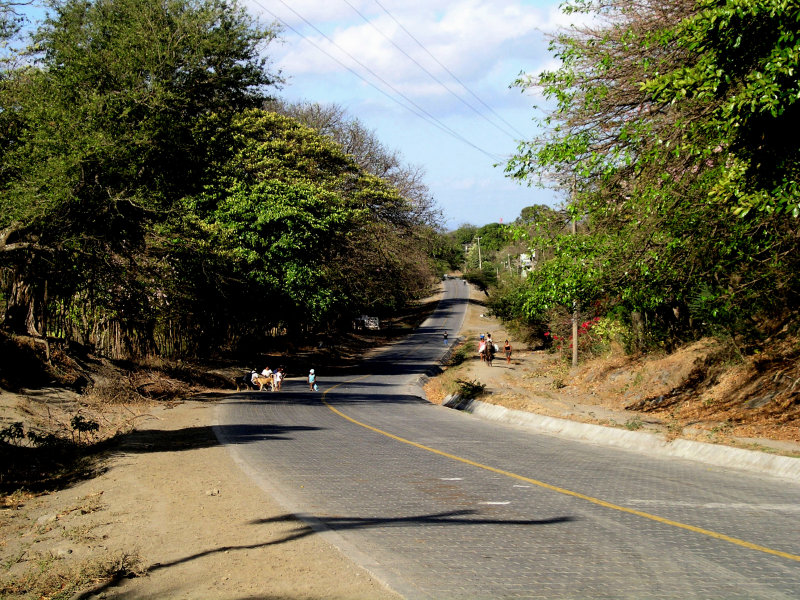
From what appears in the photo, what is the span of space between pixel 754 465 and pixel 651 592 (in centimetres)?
747

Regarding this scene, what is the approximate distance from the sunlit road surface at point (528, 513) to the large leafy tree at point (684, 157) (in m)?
4.16

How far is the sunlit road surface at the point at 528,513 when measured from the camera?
6.29 metres

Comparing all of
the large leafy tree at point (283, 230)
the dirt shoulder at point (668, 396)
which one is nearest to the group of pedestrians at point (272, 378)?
the large leafy tree at point (283, 230)

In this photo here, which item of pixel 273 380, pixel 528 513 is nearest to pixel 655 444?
pixel 528 513

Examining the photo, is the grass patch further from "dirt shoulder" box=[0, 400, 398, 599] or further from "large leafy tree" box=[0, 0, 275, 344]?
"large leafy tree" box=[0, 0, 275, 344]

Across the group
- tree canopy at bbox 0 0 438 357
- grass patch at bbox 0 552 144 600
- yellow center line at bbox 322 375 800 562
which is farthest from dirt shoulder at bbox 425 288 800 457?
tree canopy at bbox 0 0 438 357

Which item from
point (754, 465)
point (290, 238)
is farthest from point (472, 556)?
point (290, 238)

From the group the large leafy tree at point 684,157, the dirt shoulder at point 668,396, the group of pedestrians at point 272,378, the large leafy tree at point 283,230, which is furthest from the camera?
the large leafy tree at point 283,230

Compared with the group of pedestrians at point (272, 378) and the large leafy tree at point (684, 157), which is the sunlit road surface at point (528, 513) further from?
the group of pedestrians at point (272, 378)

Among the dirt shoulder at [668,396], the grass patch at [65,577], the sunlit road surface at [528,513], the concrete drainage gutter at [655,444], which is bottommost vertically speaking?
the grass patch at [65,577]

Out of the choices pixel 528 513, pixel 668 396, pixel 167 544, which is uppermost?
pixel 668 396

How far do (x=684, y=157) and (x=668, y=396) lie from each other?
30.3ft

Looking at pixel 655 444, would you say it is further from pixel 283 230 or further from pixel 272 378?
pixel 283 230

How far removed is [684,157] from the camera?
15719mm
